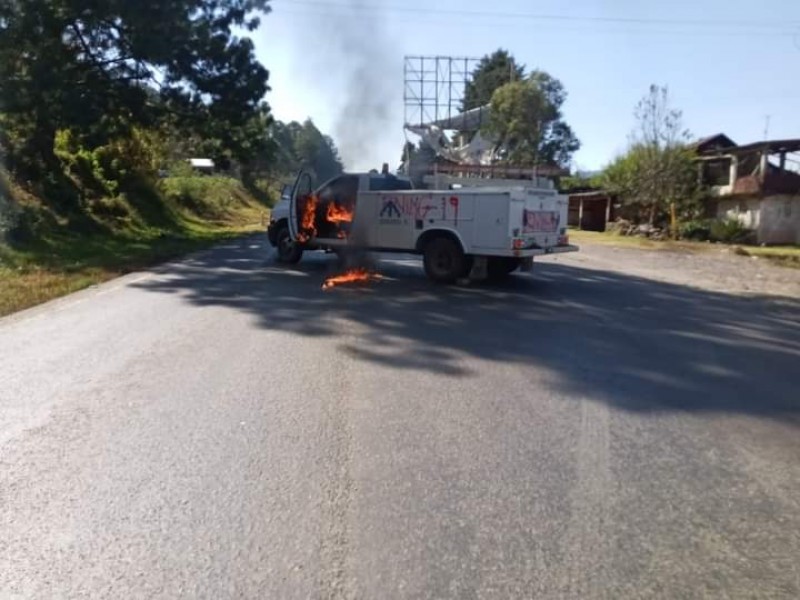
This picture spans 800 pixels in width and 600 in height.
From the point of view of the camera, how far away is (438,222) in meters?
13.5

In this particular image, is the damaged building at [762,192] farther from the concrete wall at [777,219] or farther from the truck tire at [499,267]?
the truck tire at [499,267]

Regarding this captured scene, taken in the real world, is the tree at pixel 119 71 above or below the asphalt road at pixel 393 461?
above

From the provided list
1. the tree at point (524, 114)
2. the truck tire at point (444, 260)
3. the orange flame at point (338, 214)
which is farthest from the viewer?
the tree at point (524, 114)

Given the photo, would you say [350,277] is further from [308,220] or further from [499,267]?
[499,267]

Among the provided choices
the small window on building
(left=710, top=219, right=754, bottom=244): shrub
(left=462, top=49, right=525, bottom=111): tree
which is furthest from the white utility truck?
(left=462, top=49, right=525, bottom=111): tree

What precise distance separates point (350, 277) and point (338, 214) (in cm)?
152

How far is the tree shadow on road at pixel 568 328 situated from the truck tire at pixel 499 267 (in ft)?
1.12

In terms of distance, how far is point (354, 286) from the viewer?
519 inches

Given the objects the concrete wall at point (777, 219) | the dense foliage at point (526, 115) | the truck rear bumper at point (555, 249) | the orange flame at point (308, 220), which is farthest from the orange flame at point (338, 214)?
the dense foliage at point (526, 115)

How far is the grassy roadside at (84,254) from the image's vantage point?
12.7m

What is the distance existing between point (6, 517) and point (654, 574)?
10.3ft

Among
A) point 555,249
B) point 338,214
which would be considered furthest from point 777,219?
point 338,214

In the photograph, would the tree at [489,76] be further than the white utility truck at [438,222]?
Yes

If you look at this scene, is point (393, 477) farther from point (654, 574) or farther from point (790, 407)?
point (790, 407)
